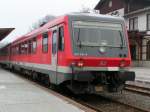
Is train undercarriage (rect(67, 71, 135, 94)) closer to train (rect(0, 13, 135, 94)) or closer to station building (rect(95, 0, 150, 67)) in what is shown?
train (rect(0, 13, 135, 94))

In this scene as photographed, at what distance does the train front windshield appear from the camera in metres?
14.8

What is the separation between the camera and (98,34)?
15.1 meters

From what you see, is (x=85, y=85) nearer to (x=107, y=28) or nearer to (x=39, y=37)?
(x=107, y=28)

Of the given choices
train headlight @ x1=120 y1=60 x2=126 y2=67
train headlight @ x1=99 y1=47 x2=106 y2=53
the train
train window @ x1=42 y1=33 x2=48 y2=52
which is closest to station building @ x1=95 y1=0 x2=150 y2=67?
train window @ x1=42 y1=33 x2=48 y2=52

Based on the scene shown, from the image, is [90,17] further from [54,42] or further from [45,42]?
[45,42]

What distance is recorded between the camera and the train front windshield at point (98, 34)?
48.5 feet

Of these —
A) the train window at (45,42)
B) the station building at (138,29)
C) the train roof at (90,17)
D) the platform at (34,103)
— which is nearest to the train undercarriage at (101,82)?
the platform at (34,103)

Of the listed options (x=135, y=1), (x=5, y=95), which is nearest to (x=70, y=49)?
(x=5, y=95)

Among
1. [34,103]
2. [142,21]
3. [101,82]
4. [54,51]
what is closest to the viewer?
[34,103]

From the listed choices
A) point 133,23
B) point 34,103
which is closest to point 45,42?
point 34,103

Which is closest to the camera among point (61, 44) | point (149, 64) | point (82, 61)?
point (82, 61)

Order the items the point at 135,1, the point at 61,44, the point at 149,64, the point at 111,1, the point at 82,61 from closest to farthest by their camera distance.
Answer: the point at 82,61 < the point at 61,44 < the point at 149,64 < the point at 135,1 < the point at 111,1

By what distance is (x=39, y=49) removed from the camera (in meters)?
19.4

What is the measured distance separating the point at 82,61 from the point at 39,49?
18.0ft
